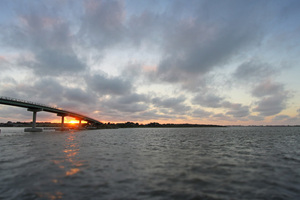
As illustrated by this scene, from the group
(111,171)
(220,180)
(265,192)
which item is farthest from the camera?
(111,171)

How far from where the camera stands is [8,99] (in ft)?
276

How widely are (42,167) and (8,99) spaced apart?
9491 cm

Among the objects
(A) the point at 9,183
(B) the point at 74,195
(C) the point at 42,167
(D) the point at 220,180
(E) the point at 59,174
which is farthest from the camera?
(C) the point at 42,167

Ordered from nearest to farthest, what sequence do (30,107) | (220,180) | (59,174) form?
(220,180)
(59,174)
(30,107)

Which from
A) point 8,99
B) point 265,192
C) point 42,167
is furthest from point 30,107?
point 265,192

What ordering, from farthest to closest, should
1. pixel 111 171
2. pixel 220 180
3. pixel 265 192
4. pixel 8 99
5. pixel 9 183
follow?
pixel 8 99
pixel 111 171
pixel 220 180
pixel 9 183
pixel 265 192

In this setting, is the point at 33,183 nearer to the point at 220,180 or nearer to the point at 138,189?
the point at 138,189

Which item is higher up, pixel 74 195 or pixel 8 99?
pixel 8 99

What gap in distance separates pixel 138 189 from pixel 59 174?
739cm

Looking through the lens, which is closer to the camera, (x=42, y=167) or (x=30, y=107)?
(x=42, y=167)

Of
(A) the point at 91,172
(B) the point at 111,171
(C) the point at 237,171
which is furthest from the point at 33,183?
(C) the point at 237,171

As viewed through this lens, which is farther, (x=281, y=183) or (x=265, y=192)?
(x=281, y=183)

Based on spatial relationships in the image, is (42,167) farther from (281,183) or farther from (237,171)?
(281,183)

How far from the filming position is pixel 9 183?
10.9 m
